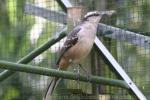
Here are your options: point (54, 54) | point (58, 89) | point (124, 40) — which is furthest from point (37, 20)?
point (124, 40)

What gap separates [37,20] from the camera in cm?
456

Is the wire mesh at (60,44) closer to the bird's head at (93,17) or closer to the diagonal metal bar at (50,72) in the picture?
the bird's head at (93,17)

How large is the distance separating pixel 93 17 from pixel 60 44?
2.27 feet

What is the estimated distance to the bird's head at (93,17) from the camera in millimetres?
3688

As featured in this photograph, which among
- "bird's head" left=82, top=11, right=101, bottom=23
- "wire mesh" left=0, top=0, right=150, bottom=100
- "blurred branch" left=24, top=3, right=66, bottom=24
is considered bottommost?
"wire mesh" left=0, top=0, right=150, bottom=100

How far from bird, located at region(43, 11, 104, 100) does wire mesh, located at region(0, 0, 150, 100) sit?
0.31ft

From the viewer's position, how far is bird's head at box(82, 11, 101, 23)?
3688mm

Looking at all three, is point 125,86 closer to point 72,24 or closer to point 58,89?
point 72,24

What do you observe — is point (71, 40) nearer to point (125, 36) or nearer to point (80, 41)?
point (80, 41)

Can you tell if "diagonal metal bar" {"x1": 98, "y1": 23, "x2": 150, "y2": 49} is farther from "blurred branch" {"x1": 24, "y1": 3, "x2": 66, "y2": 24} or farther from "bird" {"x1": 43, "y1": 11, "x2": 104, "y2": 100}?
"blurred branch" {"x1": 24, "y1": 3, "x2": 66, "y2": 24}

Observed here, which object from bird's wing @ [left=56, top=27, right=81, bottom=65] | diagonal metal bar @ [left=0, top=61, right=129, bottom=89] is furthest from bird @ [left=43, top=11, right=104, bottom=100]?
diagonal metal bar @ [left=0, top=61, right=129, bottom=89]

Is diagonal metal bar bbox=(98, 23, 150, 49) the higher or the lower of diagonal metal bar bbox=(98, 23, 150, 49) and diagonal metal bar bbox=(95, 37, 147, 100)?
the higher

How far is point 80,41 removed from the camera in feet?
11.8

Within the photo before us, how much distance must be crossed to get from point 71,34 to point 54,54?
0.85 meters
